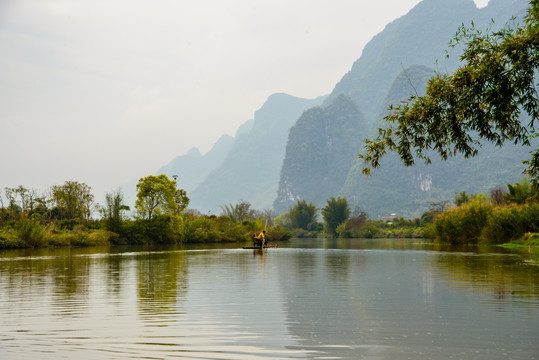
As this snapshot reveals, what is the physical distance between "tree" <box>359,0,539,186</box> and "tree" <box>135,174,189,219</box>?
44.4 m

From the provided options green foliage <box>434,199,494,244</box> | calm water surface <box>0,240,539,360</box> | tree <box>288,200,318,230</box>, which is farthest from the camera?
tree <box>288,200,318,230</box>

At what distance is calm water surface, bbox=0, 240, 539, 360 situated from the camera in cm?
659

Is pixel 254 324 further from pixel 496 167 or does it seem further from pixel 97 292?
pixel 496 167

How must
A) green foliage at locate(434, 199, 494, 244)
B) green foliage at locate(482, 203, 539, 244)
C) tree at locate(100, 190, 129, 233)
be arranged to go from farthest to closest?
tree at locate(100, 190, 129, 233)
green foliage at locate(434, 199, 494, 244)
green foliage at locate(482, 203, 539, 244)

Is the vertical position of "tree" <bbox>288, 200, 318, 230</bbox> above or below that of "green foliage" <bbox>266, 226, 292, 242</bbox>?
above

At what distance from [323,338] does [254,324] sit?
1.44 metres

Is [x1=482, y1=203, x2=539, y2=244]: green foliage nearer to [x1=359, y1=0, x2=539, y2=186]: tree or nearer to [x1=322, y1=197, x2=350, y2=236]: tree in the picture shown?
[x1=359, y1=0, x2=539, y2=186]: tree

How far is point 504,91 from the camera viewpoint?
1189 cm

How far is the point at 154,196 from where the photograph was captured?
5616 centimetres

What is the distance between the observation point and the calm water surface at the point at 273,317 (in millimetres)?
6586

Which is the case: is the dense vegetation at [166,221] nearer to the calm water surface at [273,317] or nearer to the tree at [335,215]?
the tree at [335,215]

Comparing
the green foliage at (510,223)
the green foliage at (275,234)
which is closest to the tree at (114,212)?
the green foliage at (275,234)

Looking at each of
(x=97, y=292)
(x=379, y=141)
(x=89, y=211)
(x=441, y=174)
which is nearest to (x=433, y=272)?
(x=379, y=141)

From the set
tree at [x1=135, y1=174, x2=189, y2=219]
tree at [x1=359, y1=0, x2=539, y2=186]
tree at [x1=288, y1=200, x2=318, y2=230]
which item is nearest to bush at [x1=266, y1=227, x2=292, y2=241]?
tree at [x1=135, y1=174, x2=189, y2=219]
